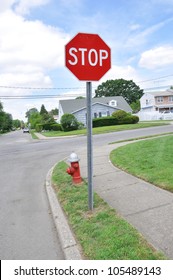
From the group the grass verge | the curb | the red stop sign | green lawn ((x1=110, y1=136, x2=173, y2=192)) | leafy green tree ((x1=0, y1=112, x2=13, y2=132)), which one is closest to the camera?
the grass verge

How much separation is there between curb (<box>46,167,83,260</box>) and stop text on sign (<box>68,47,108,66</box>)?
2.62 m

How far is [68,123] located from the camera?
3478 centimetres

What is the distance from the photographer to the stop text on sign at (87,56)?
384 centimetres

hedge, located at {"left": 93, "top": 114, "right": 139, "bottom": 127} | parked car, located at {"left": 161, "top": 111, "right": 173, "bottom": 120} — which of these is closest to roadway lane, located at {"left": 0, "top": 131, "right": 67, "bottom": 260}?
hedge, located at {"left": 93, "top": 114, "right": 139, "bottom": 127}

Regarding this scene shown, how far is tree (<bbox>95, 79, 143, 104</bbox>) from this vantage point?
9294 cm

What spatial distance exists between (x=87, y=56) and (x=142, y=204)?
108 inches

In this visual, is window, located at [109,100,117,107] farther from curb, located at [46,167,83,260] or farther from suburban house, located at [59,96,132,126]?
curb, located at [46,167,83,260]

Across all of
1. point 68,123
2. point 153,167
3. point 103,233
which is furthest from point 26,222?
point 68,123

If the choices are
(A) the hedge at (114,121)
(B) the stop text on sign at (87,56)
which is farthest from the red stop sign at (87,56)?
(A) the hedge at (114,121)

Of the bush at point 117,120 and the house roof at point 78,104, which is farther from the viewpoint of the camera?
the house roof at point 78,104

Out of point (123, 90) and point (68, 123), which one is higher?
point (123, 90)

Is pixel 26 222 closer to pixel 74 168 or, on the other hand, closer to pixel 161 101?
pixel 74 168

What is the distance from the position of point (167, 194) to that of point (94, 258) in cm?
241

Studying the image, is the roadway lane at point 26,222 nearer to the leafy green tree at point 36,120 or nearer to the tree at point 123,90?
the leafy green tree at point 36,120
